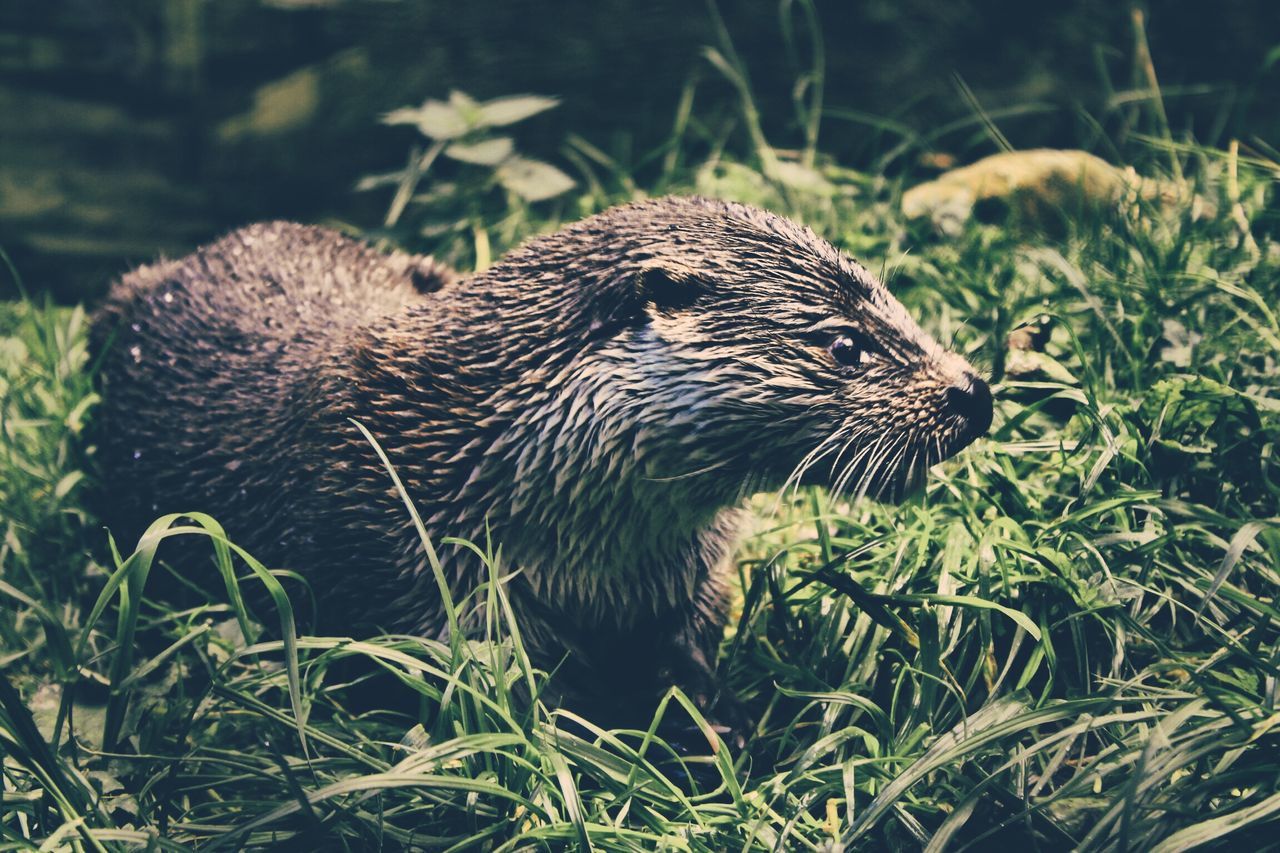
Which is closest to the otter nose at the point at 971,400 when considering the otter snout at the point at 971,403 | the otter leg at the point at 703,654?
the otter snout at the point at 971,403

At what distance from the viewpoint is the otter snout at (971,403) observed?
230 cm

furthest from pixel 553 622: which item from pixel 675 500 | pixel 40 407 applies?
pixel 40 407

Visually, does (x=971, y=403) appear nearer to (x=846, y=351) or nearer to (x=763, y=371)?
(x=846, y=351)

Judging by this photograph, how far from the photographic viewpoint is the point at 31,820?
2.09 meters

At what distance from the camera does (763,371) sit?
2.28 m

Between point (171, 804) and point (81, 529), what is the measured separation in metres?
1.21

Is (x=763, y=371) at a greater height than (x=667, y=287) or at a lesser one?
lesser

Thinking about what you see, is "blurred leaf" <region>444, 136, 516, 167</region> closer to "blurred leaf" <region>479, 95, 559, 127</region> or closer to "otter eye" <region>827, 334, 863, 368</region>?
"blurred leaf" <region>479, 95, 559, 127</region>

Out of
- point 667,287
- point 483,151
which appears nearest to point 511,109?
point 483,151

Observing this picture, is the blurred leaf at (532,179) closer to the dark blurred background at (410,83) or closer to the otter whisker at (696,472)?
the dark blurred background at (410,83)

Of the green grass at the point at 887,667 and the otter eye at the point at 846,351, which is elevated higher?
the otter eye at the point at 846,351

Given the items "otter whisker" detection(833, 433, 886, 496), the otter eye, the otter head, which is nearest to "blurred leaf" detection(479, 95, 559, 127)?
the otter head

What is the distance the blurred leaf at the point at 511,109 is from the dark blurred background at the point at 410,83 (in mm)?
182

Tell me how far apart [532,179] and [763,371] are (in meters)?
2.01
